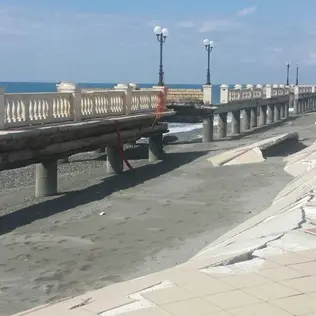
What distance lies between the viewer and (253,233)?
7844mm

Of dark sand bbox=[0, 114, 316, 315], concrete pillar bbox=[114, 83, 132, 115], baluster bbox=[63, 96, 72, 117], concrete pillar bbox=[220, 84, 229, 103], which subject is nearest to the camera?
dark sand bbox=[0, 114, 316, 315]

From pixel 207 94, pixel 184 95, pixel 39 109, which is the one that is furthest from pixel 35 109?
pixel 184 95

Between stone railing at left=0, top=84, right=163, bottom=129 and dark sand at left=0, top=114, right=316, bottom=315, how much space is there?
1787mm

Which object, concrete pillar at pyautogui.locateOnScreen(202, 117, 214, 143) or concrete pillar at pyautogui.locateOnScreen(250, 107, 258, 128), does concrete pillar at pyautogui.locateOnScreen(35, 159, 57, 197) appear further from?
concrete pillar at pyautogui.locateOnScreen(250, 107, 258, 128)

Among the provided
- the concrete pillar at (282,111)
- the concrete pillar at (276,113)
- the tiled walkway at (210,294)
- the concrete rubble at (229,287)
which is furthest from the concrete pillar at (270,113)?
the tiled walkway at (210,294)

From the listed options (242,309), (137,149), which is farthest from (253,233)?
(137,149)

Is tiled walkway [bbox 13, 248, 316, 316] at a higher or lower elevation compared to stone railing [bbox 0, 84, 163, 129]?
lower

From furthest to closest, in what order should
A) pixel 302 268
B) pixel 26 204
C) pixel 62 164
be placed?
pixel 62 164 → pixel 26 204 → pixel 302 268

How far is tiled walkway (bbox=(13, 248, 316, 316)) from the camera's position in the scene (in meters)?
4.83

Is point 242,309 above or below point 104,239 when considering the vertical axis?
above

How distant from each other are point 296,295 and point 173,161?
49.1ft

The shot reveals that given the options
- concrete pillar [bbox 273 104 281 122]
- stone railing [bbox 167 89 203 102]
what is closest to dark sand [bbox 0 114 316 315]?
stone railing [bbox 167 89 203 102]

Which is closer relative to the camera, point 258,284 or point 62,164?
point 258,284

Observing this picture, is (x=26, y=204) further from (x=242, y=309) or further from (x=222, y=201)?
(x=242, y=309)
